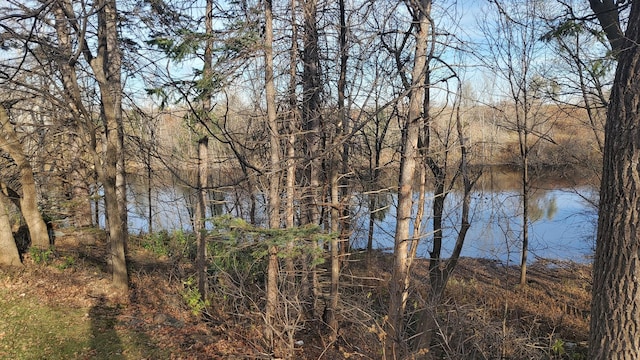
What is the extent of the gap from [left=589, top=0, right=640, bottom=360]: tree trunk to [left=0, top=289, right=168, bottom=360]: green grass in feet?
18.9

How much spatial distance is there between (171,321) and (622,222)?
23.7 ft

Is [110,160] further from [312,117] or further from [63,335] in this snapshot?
[312,117]

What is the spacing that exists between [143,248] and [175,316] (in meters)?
5.92

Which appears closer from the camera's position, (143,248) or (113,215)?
(113,215)

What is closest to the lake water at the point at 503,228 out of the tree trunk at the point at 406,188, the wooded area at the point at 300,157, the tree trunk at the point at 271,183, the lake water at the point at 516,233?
the lake water at the point at 516,233

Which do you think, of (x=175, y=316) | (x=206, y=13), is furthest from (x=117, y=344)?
(x=206, y=13)

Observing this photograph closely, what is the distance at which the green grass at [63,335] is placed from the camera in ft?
19.4

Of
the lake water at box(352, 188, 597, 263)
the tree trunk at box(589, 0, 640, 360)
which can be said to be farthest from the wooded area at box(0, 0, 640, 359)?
the lake water at box(352, 188, 597, 263)

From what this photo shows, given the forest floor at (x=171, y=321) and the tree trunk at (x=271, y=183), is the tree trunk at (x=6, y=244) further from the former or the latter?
the tree trunk at (x=271, y=183)

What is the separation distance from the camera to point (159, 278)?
9922 mm

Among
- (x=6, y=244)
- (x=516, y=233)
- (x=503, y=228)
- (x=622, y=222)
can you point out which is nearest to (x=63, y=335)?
(x=6, y=244)

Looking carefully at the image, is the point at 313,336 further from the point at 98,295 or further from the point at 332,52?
the point at 332,52

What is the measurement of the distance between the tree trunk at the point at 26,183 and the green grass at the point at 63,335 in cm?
270

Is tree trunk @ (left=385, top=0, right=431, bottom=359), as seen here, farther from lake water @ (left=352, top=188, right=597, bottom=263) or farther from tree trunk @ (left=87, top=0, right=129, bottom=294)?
lake water @ (left=352, top=188, right=597, bottom=263)
